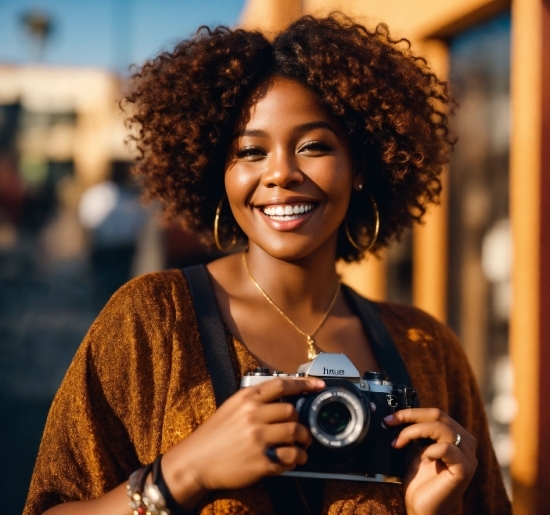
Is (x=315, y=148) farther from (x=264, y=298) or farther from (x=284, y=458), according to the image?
(x=284, y=458)

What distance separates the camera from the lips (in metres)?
2.10

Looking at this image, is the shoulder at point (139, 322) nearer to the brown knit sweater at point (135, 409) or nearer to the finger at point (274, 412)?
the brown knit sweater at point (135, 409)

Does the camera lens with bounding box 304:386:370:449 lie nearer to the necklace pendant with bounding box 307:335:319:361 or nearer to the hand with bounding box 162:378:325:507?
the hand with bounding box 162:378:325:507

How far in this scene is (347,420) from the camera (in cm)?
180

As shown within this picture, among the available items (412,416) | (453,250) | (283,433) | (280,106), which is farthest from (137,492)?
(453,250)

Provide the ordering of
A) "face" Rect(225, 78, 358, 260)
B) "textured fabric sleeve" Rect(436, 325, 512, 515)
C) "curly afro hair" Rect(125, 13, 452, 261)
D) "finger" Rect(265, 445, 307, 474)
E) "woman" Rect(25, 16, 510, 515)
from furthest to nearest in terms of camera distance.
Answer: "textured fabric sleeve" Rect(436, 325, 512, 515), "curly afro hair" Rect(125, 13, 452, 261), "face" Rect(225, 78, 358, 260), "woman" Rect(25, 16, 510, 515), "finger" Rect(265, 445, 307, 474)

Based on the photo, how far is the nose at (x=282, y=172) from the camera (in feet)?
6.79

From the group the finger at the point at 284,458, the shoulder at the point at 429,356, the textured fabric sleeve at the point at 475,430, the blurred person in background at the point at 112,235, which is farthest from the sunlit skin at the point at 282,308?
the blurred person in background at the point at 112,235

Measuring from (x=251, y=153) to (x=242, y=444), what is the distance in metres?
0.75

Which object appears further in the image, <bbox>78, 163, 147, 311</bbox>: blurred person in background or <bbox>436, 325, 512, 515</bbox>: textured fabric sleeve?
<bbox>78, 163, 147, 311</bbox>: blurred person in background

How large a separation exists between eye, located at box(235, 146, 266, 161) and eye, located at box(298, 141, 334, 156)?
0.10 meters

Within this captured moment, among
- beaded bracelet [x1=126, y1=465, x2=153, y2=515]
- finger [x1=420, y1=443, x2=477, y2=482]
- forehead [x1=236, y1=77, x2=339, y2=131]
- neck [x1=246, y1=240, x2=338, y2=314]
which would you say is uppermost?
forehead [x1=236, y1=77, x2=339, y2=131]

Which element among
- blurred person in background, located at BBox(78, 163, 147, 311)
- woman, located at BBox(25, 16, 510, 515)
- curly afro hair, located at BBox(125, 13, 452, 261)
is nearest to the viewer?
woman, located at BBox(25, 16, 510, 515)

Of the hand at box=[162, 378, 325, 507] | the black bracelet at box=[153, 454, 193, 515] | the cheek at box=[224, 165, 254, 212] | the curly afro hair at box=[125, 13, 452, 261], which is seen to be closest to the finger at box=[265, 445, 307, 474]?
the hand at box=[162, 378, 325, 507]
